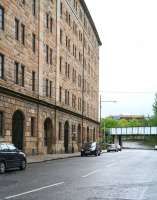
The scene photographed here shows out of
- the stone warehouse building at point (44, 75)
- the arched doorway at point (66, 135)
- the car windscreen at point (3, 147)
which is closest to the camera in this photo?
the car windscreen at point (3, 147)

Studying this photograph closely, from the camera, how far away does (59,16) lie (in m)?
58.0

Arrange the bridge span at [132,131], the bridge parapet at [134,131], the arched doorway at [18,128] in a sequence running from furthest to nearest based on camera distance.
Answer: the bridge span at [132,131] < the bridge parapet at [134,131] < the arched doorway at [18,128]

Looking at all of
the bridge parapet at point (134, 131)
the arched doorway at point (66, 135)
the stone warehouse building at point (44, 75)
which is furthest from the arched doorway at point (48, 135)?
the bridge parapet at point (134, 131)

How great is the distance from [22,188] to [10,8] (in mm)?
27175

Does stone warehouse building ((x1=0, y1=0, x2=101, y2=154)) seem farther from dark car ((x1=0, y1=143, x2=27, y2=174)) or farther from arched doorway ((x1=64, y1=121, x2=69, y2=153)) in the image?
dark car ((x1=0, y1=143, x2=27, y2=174))

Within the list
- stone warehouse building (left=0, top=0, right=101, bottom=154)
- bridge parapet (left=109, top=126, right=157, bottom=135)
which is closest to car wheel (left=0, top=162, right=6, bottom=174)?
stone warehouse building (left=0, top=0, right=101, bottom=154)

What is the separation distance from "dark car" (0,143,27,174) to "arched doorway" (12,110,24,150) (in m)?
16.3

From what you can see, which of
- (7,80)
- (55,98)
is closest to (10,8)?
(7,80)

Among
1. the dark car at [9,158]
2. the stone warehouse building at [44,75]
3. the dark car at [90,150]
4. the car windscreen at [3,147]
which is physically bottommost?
the dark car at [90,150]

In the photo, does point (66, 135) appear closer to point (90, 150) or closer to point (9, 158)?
point (90, 150)

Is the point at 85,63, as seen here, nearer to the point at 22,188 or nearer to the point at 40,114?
the point at 40,114

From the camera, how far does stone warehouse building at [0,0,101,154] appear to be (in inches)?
1585

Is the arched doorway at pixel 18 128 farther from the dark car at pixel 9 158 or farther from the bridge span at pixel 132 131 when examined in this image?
the bridge span at pixel 132 131

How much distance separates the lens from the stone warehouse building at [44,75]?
40.2m
